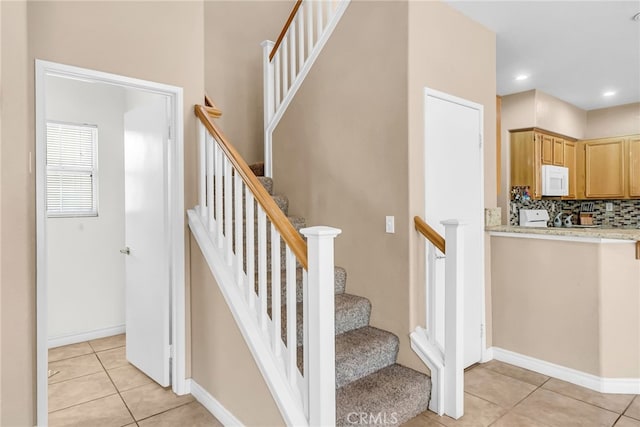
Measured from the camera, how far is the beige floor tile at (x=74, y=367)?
3.15m

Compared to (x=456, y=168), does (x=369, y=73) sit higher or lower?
higher

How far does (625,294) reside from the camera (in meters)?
2.84

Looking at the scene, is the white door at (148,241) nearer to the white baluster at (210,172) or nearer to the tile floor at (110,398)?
the tile floor at (110,398)

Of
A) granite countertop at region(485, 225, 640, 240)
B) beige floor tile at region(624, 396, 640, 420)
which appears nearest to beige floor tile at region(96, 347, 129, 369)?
granite countertop at region(485, 225, 640, 240)

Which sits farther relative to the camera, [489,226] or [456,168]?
[489,226]

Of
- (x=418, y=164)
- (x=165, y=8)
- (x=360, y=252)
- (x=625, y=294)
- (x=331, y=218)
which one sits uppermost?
(x=165, y=8)

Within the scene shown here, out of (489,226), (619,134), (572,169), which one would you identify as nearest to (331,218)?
(489,226)

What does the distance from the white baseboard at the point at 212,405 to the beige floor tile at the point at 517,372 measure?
2.14m

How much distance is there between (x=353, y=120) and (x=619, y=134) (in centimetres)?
493

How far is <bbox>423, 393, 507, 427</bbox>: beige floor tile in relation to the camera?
7.87 feet

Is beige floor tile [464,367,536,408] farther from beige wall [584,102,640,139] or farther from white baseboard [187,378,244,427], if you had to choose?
beige wall [584,102,640,139]

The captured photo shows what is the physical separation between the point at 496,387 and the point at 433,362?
804 millimetres

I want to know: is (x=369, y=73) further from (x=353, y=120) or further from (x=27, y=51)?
(x=27, y=51)

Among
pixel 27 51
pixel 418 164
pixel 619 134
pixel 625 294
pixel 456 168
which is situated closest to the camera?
pixel 27 51
